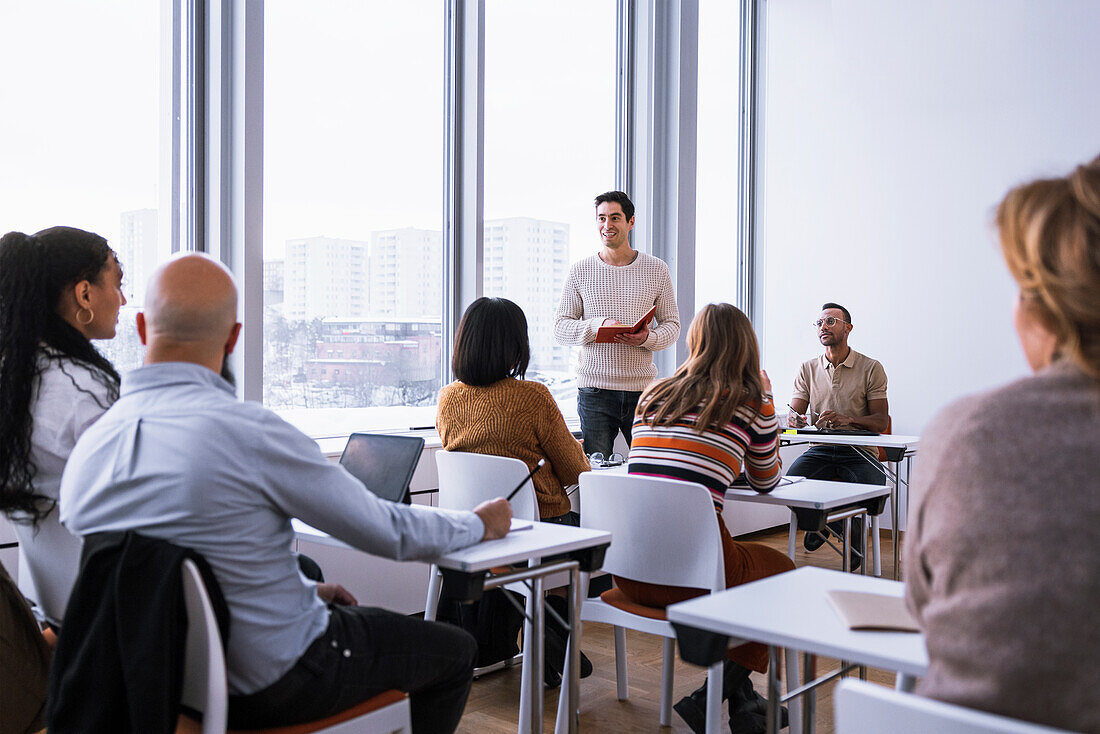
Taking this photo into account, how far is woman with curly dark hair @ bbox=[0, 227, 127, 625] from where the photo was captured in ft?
6.49

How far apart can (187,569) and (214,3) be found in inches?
115

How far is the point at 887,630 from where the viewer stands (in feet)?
4.56

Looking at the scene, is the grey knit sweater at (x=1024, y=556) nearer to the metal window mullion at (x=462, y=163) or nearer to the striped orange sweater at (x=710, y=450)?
the striped orange sweater at (x=710, y=450)

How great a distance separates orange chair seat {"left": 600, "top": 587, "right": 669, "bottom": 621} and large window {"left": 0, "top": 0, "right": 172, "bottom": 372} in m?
1.94

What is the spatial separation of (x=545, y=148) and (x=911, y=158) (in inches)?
95.5

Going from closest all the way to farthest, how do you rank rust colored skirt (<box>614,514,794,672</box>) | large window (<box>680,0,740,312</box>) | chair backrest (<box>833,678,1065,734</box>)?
→ chair backrest (<box>833,678,1065,734</box>) < rust colored skirt (<box>614,514,794,672</box>) < large window (<box>680,0,740,312</box>)

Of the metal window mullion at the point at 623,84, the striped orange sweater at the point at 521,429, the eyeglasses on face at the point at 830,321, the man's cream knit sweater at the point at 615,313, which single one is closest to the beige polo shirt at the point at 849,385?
the eyeglasses on face at the point at 830,321

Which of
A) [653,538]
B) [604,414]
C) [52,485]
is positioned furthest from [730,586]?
[604,414]

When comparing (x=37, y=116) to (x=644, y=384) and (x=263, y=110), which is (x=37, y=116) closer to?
(x=263, y=110)

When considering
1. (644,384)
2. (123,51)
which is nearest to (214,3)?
(123,51)

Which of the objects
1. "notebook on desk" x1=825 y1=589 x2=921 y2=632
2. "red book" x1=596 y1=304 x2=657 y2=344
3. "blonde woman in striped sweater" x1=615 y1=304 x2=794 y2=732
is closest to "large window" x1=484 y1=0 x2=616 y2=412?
"red book" x1=596 y1=304 x2=657 y2=344

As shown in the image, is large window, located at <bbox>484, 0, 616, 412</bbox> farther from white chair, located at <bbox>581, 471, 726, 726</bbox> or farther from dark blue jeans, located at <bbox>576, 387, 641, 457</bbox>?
white chair, located at <bbox>581, 471, 726, 726</bbox>

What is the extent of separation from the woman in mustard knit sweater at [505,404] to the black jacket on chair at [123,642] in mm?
1514

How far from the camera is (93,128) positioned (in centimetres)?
347
